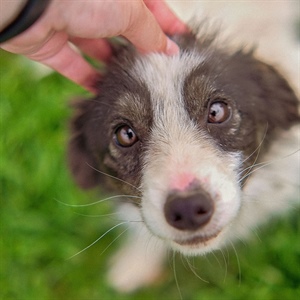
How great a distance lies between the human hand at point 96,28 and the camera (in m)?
1.51

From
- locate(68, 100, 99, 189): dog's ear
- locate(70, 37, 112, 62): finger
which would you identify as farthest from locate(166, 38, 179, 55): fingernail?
locate(68, 100, 99, 189): dog's ear

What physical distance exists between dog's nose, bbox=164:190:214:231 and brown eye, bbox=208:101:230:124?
0.27 metres

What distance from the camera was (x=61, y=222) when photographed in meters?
2.47

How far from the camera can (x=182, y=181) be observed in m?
1.49

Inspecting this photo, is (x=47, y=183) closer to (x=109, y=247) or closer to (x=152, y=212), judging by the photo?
(x=109, y=247)

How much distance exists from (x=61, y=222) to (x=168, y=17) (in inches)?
44.4

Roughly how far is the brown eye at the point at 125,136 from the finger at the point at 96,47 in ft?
0.94

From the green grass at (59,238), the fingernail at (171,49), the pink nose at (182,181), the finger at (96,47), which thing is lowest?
the green grass at (59,238)

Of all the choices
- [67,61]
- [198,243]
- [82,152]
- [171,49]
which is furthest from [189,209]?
[67,61]

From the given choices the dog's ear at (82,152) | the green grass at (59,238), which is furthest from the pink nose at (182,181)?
the green grass at (59,238)

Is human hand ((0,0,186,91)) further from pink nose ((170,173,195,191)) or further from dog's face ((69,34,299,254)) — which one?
pink nose ((170,173,195,191))

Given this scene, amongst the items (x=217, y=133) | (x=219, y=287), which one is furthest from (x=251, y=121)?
(x=219, y=287)

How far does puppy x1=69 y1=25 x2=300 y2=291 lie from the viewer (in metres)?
1.53

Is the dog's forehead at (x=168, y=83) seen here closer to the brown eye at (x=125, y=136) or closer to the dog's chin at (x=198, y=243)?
the brown eye at (x=125, y=136)
